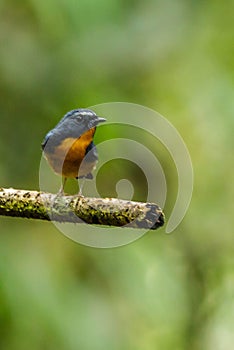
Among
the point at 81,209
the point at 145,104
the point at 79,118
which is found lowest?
the point at 81,209

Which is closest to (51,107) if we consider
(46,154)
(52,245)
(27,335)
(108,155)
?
(108,155)

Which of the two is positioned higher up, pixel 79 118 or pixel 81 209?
pixel 79 118

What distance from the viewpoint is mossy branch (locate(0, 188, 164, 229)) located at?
849mm

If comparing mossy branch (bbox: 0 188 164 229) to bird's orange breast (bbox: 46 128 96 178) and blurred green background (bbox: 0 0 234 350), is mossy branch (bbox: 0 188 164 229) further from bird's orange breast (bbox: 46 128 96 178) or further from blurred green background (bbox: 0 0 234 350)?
blurred green background (bbox: 0 0 234 350)

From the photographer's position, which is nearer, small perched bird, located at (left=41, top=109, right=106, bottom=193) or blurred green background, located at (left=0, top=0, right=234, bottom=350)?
small perched bird, located at (left=41, top=109, right=106, bottom=193)

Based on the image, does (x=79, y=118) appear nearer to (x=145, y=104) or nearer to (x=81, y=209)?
(x=81, y=209)

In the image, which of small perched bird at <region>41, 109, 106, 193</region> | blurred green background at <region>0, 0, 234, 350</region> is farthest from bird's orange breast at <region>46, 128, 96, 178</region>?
blurred green background at <region>0, 0, 234, 350</region>

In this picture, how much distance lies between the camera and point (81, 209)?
0.91m

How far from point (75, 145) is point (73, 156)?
0.5 inches

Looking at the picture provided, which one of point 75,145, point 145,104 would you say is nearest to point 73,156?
point 75,145

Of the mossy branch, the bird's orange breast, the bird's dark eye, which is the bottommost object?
the mossy branch

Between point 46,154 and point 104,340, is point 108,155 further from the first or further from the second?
point 46,154

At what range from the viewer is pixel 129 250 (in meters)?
2.77

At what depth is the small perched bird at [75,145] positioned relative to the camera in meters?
0.89
